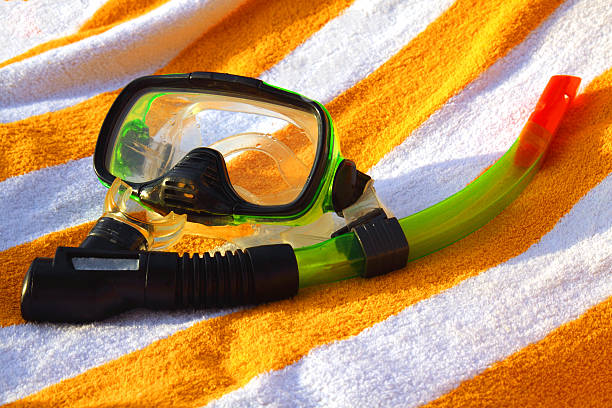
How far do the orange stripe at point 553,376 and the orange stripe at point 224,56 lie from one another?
885 millimetres

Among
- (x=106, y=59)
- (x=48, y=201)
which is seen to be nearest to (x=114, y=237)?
(x=48, y=201)

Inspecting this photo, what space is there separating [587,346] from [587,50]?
706 mm

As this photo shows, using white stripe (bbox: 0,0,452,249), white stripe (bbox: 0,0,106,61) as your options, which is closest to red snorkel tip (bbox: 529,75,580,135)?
white stripe (bbox: 0,0,452,249)

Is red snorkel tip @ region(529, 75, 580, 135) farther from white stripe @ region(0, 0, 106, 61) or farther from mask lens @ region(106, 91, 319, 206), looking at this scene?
white stripe @ region(0, 0, 106, 61)

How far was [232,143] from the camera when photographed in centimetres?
131

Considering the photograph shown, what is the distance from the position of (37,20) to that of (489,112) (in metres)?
1.14

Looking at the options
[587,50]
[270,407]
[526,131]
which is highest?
[587,50]

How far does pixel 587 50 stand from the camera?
4.46 ft

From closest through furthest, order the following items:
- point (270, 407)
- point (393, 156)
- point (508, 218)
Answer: point (270, 407) → point (508, 218) → point (393, 156)

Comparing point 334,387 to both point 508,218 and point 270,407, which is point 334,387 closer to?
point 270,407

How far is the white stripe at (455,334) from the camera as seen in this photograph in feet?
2.72

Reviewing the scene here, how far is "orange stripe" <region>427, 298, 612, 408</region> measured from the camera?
32.5 inches

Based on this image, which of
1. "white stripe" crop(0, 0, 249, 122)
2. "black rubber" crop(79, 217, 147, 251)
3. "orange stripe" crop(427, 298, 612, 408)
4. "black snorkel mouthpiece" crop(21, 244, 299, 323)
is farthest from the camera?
"white stripe" crop(0, 0, 249, 122)

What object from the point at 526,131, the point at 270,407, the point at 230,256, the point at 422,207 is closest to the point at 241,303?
the point at 230,256
